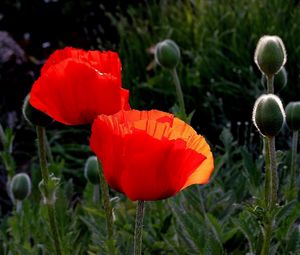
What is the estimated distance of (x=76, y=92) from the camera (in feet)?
4.77

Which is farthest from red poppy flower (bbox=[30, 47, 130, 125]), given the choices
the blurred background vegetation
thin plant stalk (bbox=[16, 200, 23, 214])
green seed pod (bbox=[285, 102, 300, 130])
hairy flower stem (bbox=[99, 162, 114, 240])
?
the blurred background vegetation

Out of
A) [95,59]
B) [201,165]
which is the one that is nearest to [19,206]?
[95,59]

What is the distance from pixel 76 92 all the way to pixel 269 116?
1.18 feet

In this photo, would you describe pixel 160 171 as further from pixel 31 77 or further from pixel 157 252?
pixel 31 77

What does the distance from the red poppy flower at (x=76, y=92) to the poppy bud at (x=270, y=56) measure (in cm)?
34

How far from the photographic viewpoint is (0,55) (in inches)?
162

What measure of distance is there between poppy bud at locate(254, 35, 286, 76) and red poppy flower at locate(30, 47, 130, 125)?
0.34 m

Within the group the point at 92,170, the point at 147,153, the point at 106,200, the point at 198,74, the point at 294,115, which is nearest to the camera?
the point at 147,153

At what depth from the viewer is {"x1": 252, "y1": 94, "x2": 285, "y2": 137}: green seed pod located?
1.45 metres

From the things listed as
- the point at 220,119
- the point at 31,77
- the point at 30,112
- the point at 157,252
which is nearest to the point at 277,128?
the point at 30,112

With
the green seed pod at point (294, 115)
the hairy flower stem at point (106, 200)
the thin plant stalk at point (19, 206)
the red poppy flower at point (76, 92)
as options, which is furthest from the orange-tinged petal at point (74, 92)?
the thin plant stalk at point (19, 206)

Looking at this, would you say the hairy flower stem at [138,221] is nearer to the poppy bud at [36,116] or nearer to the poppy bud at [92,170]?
the poppy bud at [36,116]

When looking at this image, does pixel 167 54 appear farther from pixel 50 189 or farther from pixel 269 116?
pixel 269 116

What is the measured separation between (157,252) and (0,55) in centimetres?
215
